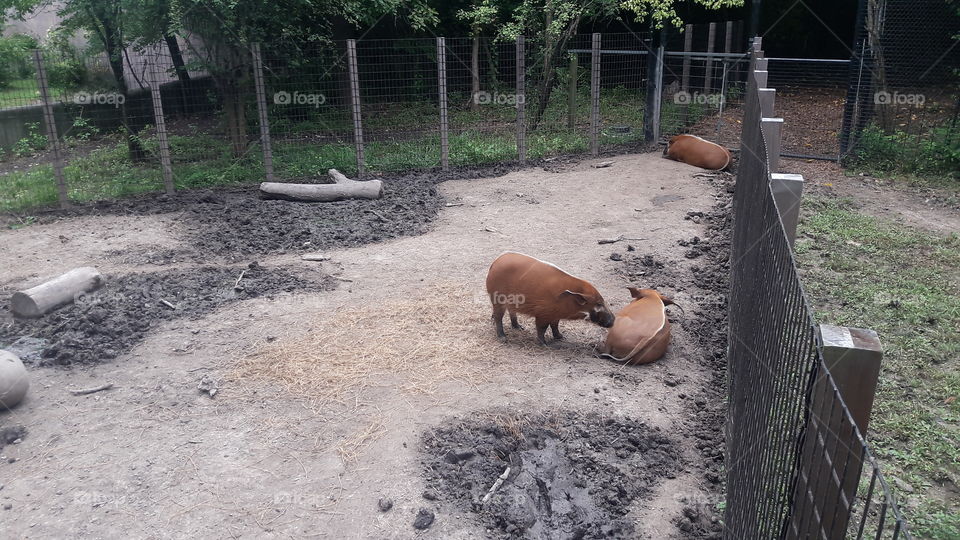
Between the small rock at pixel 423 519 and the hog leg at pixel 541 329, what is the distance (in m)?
2.11

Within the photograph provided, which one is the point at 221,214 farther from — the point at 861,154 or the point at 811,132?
the point at 811,132

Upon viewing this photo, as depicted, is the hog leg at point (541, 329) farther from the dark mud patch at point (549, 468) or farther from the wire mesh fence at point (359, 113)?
Result: the wire mesh fence at point (359, 113)

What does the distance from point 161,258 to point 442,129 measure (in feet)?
18.0

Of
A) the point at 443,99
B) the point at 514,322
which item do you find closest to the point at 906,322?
the point at 514,322

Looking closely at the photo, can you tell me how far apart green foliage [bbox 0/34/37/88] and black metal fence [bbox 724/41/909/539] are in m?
12.5

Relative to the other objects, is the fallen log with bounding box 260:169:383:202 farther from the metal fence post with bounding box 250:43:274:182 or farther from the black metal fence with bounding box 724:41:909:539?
the black metal fence with bounding box 724:41:909:539

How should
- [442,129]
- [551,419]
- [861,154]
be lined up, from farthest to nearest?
1. [442,129]
2. [861,154]
3. [551,419]

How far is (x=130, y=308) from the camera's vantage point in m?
6.48

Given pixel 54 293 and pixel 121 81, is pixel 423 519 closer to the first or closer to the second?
pixel 54 293

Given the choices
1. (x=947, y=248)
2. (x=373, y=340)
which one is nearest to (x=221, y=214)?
(x=373, y=340)

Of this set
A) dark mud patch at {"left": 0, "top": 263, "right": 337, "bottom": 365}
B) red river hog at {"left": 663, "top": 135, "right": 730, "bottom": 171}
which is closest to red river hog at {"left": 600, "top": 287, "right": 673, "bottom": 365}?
dark mud patch at {"left": 0, "top": 263, "right": 337, "bottom": 365}

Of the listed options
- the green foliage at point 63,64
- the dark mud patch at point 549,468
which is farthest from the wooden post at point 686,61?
the dark mud patch at point 549,468

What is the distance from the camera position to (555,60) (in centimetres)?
1415

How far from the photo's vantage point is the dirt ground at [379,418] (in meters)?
3.86
